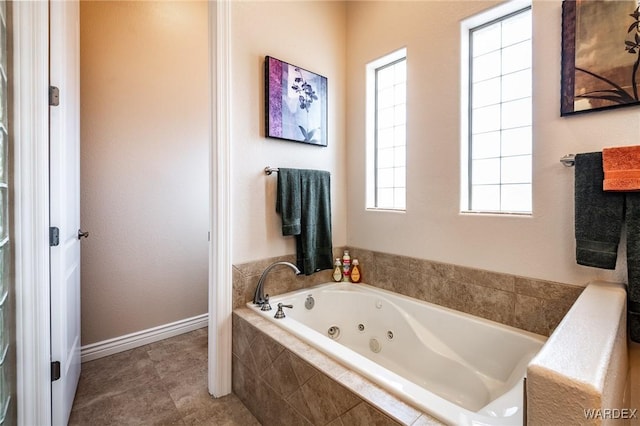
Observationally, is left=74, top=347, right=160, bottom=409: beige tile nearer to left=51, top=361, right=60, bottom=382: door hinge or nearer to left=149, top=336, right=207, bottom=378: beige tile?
left=149, top=336, right=207, bottom=378: beige tile

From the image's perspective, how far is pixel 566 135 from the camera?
4.62ft

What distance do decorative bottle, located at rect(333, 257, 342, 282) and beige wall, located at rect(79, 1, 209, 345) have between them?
1.25 m

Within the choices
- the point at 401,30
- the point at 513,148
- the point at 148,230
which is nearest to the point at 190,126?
the point at 148,230

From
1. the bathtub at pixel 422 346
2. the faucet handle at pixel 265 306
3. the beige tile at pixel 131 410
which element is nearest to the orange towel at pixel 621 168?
the bathtub at pixel 422 346

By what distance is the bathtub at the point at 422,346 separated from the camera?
1.02 meters

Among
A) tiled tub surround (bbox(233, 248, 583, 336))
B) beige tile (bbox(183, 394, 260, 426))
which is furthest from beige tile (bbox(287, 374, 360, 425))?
tiled tub surround (bbox(233, 248, 583, 336))

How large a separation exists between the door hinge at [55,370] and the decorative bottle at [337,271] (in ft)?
5.59

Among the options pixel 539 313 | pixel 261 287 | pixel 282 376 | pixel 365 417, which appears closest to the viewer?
pixel 365 417

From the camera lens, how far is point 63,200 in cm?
141

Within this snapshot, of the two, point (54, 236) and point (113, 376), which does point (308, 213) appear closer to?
point (54, 236)

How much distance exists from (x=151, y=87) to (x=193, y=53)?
51 cm

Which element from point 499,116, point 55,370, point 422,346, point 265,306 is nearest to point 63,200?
point 55,370

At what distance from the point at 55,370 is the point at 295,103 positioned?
2005 mm

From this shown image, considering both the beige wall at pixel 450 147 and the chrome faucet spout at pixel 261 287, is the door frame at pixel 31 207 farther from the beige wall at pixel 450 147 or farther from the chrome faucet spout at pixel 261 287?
the beige wall at pixel 450 147
